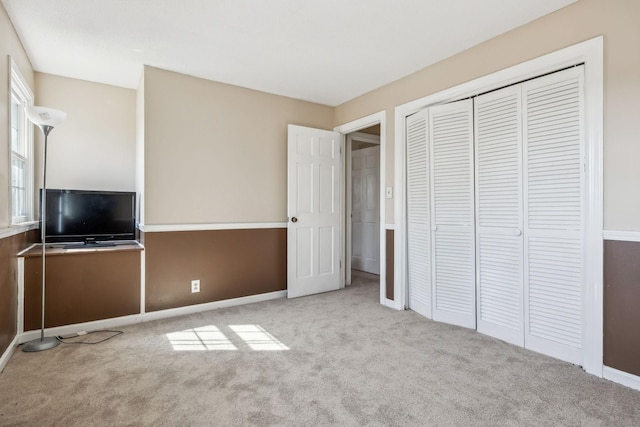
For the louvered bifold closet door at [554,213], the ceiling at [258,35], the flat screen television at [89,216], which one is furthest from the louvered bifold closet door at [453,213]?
the flat screen television at [89,216]

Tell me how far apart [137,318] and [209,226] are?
1119 mm

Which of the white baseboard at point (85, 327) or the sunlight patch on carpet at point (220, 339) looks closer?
the sunlight patch on carpet at point (220, 339)

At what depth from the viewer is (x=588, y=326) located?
2.22m

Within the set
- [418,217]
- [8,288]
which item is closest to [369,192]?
[418,217]

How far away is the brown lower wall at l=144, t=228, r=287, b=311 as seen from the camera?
11.0ft

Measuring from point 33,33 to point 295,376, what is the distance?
11.1 feet

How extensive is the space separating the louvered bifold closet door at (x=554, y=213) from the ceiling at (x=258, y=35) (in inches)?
25.9

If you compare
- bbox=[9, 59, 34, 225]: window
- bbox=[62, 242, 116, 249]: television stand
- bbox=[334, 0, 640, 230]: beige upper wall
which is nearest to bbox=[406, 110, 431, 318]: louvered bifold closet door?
bbox=[334, 0, 640, 230]: beige upper wall

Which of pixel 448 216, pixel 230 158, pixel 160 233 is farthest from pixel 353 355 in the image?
pixel 230 158

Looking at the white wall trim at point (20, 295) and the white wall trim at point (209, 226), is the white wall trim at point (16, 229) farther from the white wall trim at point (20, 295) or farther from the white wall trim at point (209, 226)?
the white wall trim at point (209, 226)

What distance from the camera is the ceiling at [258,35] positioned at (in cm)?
234

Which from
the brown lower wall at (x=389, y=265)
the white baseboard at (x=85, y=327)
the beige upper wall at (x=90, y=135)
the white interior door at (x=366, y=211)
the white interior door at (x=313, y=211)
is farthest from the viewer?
the white interior door at (x=366, y=211)

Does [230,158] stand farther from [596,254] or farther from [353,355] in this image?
[596,254]

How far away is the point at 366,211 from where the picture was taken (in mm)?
5910
